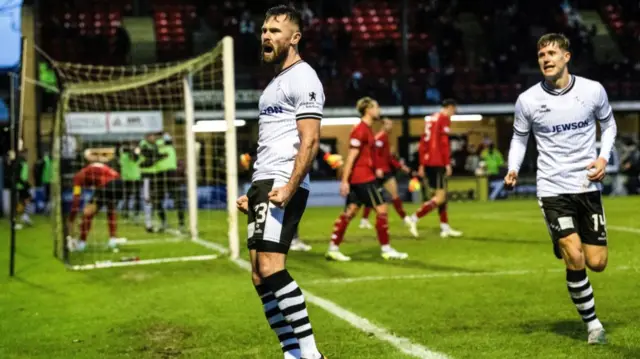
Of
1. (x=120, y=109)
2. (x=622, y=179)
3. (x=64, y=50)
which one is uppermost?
(x=64, y=50)

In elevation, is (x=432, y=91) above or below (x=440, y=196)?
above

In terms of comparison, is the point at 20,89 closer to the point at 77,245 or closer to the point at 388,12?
the point at 77,245

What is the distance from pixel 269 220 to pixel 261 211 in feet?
0.24

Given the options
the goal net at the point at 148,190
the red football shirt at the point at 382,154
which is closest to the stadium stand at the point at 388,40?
the goal net at the point at 148,190

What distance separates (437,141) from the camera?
16.0m

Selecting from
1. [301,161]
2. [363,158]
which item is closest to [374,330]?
[301,161]

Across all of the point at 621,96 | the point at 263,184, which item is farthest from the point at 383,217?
the point at 621,96

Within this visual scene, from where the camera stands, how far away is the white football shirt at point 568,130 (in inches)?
262

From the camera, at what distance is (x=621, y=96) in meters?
35.4

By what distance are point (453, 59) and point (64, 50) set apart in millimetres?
15326

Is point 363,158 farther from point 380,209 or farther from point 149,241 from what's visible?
point 149,241

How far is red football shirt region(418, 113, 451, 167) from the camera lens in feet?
52.2

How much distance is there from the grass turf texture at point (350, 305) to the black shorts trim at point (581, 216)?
731 mm

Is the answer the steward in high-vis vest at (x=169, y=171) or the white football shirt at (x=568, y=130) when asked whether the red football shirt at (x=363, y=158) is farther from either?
the steward in high-vis vest at (x=169, y=171)
